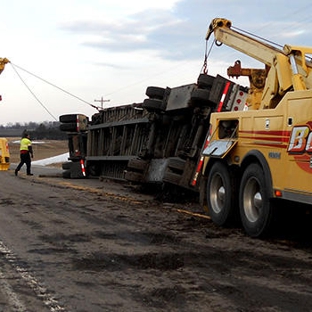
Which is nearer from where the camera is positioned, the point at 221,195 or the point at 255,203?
the point at 255,203

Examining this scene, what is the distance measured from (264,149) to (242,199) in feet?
3.37

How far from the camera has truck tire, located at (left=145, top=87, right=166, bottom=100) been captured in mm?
14219

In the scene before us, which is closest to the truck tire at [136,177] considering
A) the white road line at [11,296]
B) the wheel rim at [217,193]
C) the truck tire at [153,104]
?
the truck tire at [153,104]

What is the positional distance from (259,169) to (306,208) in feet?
2.83

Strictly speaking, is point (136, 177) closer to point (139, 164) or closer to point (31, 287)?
point (139, 164)

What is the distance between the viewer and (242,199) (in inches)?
328

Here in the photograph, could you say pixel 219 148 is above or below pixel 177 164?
above

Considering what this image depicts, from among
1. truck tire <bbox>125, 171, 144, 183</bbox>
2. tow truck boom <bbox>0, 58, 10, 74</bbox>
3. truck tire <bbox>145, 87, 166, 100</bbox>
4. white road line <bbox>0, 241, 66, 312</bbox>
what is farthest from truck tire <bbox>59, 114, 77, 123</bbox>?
white road line <bbox>0, 241, 66, 312</bbox>

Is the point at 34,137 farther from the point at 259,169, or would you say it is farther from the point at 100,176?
the point at 259,169

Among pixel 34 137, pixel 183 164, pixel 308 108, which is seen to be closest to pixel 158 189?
pixel 183 164

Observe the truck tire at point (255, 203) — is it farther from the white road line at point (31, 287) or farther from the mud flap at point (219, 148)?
the white road line at point (31, 287)

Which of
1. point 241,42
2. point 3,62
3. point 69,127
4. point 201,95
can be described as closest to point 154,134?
point 201,95

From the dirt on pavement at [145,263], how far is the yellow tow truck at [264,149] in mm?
489

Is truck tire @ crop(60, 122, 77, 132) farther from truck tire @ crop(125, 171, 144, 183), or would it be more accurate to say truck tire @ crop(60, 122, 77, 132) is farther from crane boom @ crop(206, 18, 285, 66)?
crane boom @ crop(206, 18, 285, 66)
